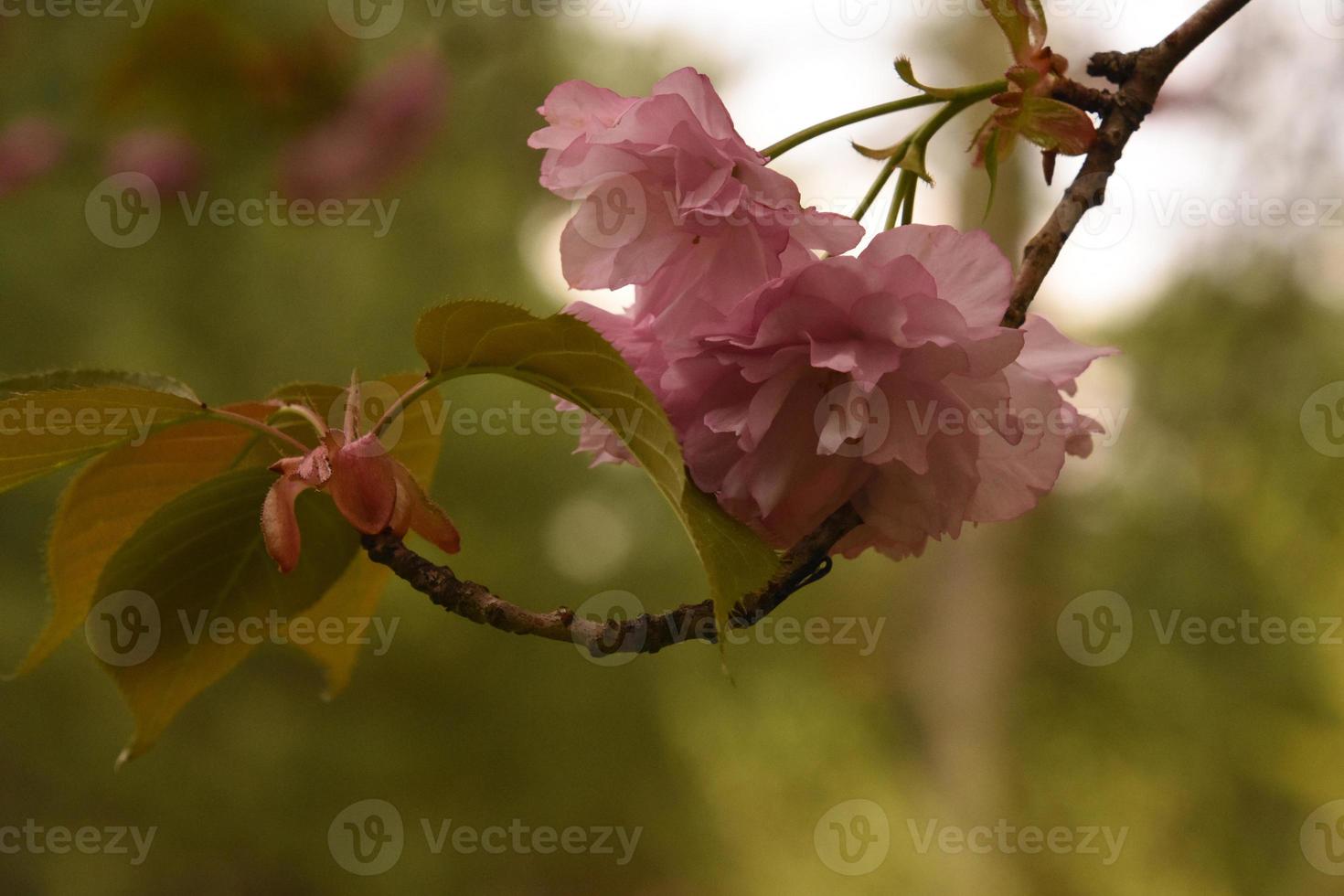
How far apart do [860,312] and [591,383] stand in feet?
0.17

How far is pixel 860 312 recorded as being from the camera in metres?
0.19

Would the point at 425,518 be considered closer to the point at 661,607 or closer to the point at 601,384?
the point at 601,384

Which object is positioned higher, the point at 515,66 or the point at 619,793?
the point at 515,66

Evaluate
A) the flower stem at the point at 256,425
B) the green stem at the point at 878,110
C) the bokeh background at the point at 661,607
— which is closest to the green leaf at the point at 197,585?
the flower stem at the point at 256,425

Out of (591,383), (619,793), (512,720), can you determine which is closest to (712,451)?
(591,383)

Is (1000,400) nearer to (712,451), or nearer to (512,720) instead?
(712,451)

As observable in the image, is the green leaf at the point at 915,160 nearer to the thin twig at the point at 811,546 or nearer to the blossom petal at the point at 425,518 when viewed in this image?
the thin twig at the point at 811,546

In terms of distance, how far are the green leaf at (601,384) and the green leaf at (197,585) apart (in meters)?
0.06

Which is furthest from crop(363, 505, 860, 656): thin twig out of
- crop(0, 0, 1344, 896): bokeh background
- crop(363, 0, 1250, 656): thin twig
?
crop(0, 0, 1344, 896): bokeh background

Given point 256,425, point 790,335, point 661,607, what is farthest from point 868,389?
point 661,607

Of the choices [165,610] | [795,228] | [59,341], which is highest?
[795,228]

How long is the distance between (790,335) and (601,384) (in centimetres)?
4

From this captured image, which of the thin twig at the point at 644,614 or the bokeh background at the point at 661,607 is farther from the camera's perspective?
the bokeh background at the point at 661,607

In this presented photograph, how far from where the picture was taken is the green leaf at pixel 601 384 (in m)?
0.18
